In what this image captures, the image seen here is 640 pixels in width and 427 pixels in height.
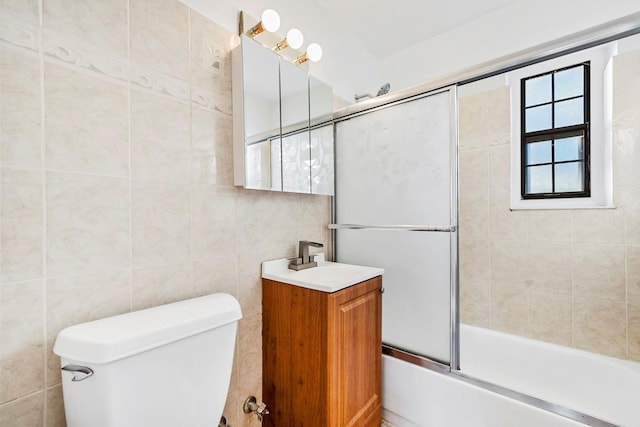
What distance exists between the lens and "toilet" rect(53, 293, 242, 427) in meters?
0.67

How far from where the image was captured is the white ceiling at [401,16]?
5.67 ft

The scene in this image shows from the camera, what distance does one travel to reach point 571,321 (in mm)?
1741

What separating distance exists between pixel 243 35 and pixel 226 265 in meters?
0.98

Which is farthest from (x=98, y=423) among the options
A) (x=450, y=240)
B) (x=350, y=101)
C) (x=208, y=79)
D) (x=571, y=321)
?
(x=571, y=321)

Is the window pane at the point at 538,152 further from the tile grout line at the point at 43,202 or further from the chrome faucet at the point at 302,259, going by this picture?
the tile grout line at the point at 43,202

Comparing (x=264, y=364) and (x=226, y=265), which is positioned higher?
(x=226, y=265)

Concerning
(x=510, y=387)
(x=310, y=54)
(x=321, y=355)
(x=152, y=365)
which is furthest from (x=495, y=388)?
(x=310, y=54)

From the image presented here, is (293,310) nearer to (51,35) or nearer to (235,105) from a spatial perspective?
(235,105)

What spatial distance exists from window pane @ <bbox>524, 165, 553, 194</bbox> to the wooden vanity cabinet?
1.44 meters

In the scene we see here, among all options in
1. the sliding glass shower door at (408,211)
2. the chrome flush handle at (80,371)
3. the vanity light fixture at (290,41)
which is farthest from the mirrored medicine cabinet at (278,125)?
the chrome flush handle at (80,371)

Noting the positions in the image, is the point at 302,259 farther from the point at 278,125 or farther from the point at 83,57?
the point at 83,57

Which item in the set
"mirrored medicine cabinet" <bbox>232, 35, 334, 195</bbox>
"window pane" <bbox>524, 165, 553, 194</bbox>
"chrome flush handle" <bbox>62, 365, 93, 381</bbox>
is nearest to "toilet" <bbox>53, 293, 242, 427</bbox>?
"chrome flush handle" <bbox>62, 365, 93, 381</bbox>

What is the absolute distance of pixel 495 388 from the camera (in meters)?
1.14

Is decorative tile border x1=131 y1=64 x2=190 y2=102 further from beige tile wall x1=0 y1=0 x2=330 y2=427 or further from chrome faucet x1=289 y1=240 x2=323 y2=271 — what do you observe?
chrome faucet x1=289 y1=240 x2=323 y2=271
